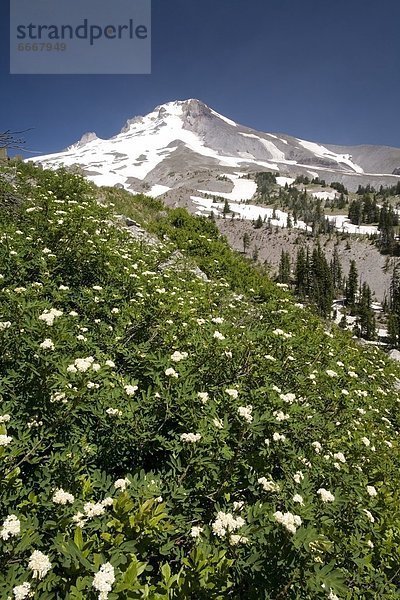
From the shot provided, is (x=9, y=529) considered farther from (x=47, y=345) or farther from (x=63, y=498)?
(x=47, y=345)

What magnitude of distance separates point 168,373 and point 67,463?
117cm

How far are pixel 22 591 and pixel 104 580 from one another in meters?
0.43

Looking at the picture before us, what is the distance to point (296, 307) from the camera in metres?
7.02

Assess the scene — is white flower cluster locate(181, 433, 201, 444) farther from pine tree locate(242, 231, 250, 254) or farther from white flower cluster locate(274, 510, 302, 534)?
pine tree locate(242, 231, 250, 254)

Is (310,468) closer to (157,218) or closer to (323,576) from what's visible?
(323,576)

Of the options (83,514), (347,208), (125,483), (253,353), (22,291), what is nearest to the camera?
(83,514)

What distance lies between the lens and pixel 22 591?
5.36 feet

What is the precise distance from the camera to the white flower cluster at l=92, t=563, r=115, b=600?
5.24ft

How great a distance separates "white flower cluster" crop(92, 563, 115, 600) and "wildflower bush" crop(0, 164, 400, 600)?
0.01 metres

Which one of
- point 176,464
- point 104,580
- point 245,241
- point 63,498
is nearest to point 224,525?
point 176,464

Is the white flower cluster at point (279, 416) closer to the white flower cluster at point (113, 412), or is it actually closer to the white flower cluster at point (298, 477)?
the white flower cluster at point (298, 477)

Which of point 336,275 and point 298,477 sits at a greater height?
point 298,477

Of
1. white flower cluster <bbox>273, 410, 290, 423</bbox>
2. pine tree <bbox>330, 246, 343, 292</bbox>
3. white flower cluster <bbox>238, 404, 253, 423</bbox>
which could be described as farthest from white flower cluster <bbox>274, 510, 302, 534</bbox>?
pine tree <bbox>330, 246, 343, 292</bbox>

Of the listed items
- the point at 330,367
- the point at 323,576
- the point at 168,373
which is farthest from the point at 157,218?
the point at 323,576
